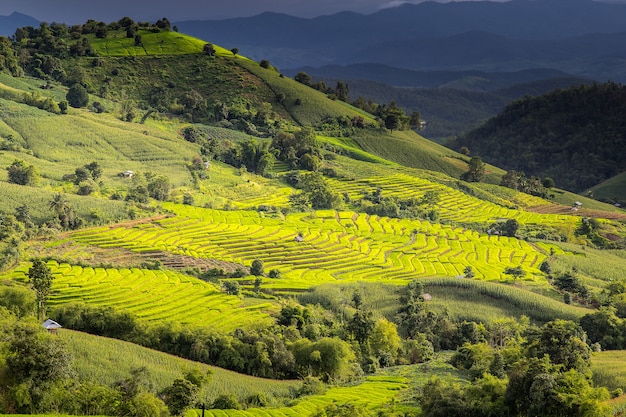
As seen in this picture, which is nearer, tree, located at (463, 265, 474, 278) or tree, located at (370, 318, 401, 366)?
tree, located at (370, 318, 401, 366)

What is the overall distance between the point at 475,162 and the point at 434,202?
33.0 metres

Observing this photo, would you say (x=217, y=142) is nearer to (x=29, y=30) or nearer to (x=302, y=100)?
(x=302, y=100)

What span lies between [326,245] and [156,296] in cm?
3063

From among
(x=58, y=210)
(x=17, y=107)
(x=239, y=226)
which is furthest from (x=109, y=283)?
(x=17, y=107)

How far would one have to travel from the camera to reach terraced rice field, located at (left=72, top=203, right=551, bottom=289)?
250 feet

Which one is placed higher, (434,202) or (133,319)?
(434,202)

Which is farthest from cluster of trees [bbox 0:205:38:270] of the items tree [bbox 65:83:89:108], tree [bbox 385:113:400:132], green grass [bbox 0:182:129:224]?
tree [bbox 385:113:400:132]

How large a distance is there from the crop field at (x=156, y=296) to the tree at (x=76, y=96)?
259 feet

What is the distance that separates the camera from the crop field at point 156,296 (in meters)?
55.9

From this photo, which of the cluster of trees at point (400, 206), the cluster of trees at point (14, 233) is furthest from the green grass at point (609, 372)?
the cluster of trees at point (400, 206)

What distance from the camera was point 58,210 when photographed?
77.9 m

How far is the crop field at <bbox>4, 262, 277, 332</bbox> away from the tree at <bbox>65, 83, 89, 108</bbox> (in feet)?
259

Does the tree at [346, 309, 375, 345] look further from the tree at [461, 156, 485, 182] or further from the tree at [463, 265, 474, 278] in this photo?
the tree at [461, 156, 485, 182]

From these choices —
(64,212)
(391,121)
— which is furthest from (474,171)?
(64,212)
